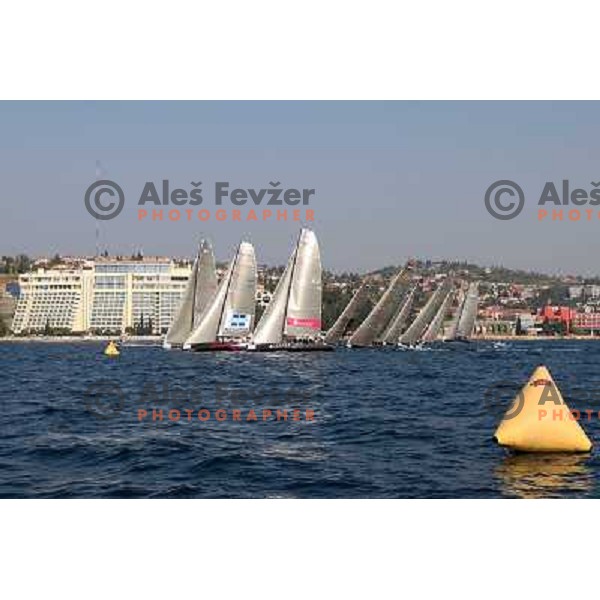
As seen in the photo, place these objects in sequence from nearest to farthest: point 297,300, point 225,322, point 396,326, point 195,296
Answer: point 297,300 → point 225,322 → point 195,296 → point 396,326

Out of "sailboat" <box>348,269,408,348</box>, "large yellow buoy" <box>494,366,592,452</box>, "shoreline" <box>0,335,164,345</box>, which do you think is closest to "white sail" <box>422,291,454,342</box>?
"sailboat" <box>348,269,408,348</box>

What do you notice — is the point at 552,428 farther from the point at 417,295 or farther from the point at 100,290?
Result: the point at 417,295

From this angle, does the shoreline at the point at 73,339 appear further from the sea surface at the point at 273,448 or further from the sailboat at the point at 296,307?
the sea surface at the point at 273,448

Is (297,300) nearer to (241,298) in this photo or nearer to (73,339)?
(241,298)

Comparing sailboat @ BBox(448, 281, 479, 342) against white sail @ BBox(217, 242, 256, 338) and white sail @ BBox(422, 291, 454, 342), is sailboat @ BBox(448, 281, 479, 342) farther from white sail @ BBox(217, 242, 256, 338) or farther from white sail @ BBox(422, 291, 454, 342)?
white sail @ BBox(217, 242, 256, 338)

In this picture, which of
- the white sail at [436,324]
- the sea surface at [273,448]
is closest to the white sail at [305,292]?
the sea surface at [273,448]

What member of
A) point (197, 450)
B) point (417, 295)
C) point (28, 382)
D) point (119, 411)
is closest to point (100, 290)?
point (417, 295)

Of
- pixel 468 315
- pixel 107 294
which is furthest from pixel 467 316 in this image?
pixel 107 294
